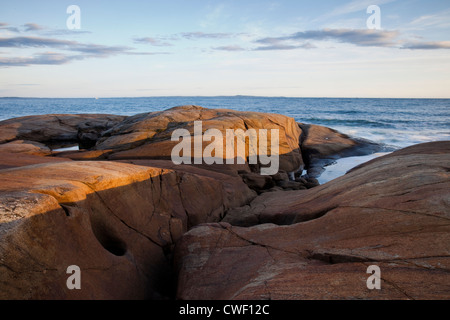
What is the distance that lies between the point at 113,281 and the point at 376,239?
371 cm

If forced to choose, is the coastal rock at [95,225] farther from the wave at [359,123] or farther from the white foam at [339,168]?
the wave at [359,123]

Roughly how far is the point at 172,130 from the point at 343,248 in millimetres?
9091

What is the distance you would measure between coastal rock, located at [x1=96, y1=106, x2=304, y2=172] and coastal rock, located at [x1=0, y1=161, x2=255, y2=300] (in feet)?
12.5

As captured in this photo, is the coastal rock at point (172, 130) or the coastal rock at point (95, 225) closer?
the coastal rock at point (95, 225)

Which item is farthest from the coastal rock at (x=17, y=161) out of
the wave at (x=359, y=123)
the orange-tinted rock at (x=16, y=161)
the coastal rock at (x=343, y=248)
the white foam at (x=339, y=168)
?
the wave at (x=359, y=123)

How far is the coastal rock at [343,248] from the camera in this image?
373cm

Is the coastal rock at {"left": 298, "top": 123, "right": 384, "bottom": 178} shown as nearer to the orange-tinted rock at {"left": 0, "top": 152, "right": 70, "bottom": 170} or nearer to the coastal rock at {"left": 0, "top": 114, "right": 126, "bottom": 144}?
the orange-tinted rock at {"left": 0, "top": 152, "right": 70, "bottom": 170}

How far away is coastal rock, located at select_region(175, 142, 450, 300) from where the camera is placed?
147 inches

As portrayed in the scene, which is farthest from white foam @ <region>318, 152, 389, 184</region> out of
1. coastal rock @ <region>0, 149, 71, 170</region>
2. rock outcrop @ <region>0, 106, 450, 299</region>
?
coastal rock @ <region>0, 149, 71, 170</region>

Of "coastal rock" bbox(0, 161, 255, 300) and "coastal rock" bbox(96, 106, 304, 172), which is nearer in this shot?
"coastal rock" bbox(0, 161, 255, 300)

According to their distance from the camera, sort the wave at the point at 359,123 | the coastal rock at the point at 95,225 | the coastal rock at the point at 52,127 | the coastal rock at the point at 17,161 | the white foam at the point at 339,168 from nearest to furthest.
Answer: the coastal rock at the point at 95,225 < the coastal rock at the point at 17,161 < the white foam at the point at 339,168 < the coastal rock at the point at 52,127 < the wave at the point at 359,123

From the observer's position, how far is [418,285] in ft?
11.7

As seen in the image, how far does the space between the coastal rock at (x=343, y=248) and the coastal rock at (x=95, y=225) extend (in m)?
0.76

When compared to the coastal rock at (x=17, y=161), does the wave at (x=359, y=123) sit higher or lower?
higher
